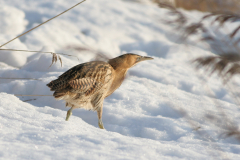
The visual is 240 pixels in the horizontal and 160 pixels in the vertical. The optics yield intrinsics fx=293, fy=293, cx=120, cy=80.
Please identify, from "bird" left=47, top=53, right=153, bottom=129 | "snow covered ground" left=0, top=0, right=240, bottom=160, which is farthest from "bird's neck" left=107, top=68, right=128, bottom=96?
"snow covered ground" left=0, top=0, right=240, bottom=160

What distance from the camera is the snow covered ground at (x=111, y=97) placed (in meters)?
1.88

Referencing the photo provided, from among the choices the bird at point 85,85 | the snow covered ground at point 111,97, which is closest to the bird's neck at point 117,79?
the bird at point 85,85

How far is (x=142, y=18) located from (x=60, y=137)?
617cm

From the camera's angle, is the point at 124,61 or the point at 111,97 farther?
the point at 111,97

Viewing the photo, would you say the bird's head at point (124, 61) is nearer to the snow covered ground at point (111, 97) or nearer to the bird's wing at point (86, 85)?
the snow covered ground at point (111, 97)

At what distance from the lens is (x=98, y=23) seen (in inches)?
282

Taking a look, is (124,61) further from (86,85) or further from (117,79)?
(86,85)

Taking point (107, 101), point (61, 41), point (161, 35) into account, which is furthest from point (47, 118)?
point (161, 35)

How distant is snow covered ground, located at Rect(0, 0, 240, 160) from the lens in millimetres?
1878

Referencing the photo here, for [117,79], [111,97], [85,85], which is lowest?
[85,85]

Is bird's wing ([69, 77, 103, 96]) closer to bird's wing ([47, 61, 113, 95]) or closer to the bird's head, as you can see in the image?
bird's wing ([47, 61, 113, 95])

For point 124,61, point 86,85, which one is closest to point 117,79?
point 124,61

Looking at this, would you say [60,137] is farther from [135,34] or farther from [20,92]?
[135,34]

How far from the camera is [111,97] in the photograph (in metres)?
4.00
